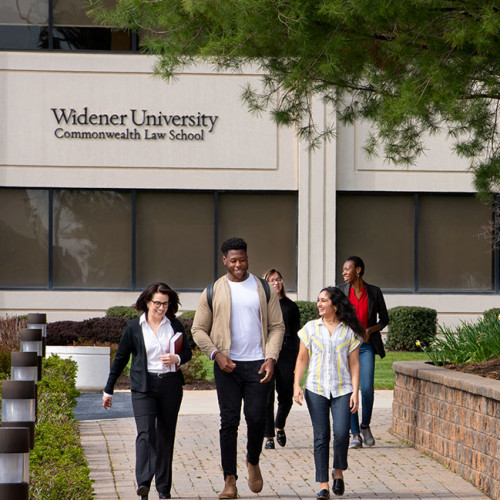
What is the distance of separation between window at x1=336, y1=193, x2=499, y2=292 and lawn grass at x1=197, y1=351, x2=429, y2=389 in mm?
2852

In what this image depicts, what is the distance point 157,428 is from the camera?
8070mm

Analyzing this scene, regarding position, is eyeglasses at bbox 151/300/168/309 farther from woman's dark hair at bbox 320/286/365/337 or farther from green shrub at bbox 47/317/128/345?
green shrub at bbox 47/317/128/345

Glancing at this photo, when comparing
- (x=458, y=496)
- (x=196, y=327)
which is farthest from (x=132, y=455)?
(x=458, y=496)

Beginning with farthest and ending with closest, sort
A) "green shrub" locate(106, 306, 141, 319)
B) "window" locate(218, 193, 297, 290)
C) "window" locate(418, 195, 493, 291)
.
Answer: "window" locate(418, 195, 493, 291)
"window" locate(218, 193, 297, 290)
"green shrub" locate(106, 306, 141, 319)

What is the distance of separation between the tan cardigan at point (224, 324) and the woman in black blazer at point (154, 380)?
197 mm

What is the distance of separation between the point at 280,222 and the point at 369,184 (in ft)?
7.36

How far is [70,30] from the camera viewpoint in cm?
2394

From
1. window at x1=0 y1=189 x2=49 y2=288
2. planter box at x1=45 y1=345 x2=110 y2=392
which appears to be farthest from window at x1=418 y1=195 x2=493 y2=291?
planter box at x1=45 y1=345 x2=110 y2=392

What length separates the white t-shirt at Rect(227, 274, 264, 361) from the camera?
8.20 metres

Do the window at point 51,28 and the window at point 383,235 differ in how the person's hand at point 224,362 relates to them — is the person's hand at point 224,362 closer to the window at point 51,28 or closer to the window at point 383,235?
the window at point 383,235

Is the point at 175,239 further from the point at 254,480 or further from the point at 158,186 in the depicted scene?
the point at 254,480

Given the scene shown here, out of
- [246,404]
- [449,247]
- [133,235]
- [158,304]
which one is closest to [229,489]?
[246,404]

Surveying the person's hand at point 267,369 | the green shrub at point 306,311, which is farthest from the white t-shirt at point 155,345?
the green shrub at point 306,311

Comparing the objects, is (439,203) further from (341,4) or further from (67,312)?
(341,4)
